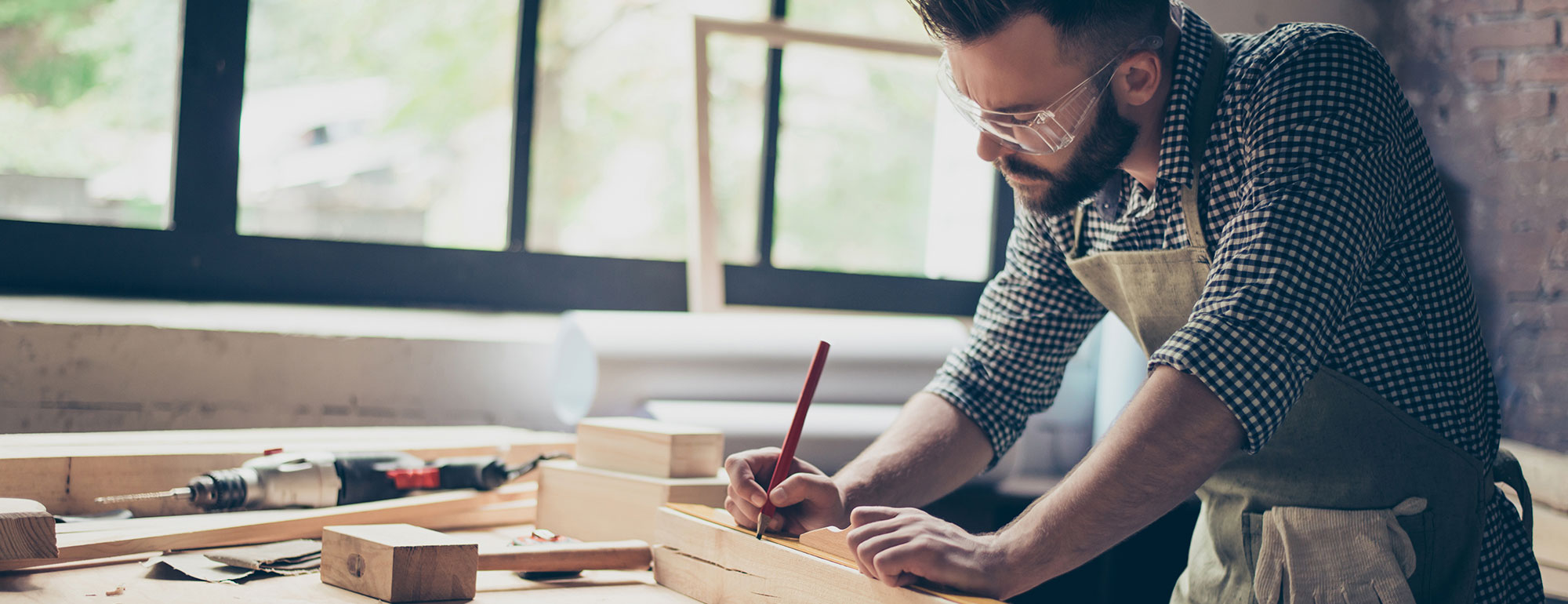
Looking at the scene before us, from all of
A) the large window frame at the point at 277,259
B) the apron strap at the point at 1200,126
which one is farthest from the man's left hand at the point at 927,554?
the large window frame at the point at 277,259

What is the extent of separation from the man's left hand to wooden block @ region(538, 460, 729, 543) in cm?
40

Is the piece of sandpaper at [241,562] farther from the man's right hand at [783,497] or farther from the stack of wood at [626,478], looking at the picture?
→ the man's right hand at [783,497]

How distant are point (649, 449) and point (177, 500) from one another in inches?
22.1

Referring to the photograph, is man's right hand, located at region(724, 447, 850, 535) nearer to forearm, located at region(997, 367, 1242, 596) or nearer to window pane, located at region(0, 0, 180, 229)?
forearm, located at region(997, 367, 1242, 596)

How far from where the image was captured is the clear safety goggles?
1.36 metres

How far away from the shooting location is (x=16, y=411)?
1833 mm

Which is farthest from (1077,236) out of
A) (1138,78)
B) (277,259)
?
(277,259)

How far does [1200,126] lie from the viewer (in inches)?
52.7

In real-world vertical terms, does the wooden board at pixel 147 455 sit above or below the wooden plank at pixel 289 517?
above

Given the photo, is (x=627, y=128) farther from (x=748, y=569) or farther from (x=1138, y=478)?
(x=1138, y=478)

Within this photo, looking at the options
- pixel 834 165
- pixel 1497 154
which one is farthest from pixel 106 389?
pixel 834 165

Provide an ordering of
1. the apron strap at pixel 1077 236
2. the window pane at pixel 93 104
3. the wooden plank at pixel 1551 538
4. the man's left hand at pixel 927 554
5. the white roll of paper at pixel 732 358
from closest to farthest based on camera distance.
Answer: the man's left hand at pixel 927 554
the apron strap at pixel 1077 236
the wooden plank at pixel 1551 538
the white roll of paper at pixel 732 358
the window pane at pixel 93 104

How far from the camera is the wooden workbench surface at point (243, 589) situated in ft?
3.45

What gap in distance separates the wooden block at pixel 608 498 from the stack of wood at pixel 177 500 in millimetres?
79
